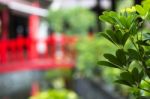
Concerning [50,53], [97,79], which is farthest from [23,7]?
[97,79]

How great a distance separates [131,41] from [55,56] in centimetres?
1092

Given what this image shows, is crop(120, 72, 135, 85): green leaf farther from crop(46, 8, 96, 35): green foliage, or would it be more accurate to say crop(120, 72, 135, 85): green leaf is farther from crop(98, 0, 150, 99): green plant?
crop(46, 8, 96, 35): green foliage

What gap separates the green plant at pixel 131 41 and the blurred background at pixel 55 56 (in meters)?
4.44

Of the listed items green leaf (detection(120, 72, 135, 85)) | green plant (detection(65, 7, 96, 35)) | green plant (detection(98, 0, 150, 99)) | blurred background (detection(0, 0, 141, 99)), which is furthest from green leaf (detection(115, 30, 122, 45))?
green plant (detection(65, 7, 96, 35))

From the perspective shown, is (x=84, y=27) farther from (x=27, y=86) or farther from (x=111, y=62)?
(x=111, y=62)

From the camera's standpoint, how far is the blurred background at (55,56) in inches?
337

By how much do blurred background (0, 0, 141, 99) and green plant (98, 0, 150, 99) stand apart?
4.44 m

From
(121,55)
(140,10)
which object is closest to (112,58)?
(121,55)

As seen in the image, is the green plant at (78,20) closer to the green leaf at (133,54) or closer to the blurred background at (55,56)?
the blurred background at (55,56)

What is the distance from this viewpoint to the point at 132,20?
1.45m

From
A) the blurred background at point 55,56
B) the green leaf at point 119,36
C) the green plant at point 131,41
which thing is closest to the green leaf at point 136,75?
the green plant at point 131,41

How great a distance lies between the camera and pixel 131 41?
5.00 feet

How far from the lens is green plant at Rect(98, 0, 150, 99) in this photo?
4.74 feet

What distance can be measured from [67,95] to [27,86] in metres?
4.95
